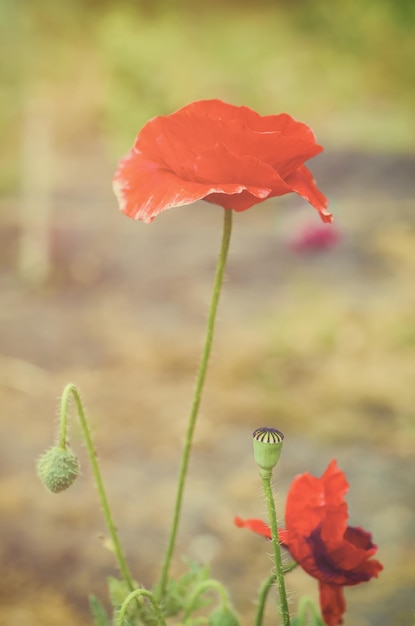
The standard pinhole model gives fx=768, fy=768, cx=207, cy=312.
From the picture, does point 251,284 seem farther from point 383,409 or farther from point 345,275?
point 383,409

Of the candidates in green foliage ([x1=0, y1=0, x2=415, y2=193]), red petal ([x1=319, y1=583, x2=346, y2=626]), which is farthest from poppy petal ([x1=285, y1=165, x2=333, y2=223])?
green foliage ([x1=0, y1=0, x2=415, y2=193])

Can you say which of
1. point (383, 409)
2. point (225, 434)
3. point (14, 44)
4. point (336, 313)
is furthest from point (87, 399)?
point (14, 44)

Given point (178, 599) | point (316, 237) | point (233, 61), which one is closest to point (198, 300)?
point (316, 237)

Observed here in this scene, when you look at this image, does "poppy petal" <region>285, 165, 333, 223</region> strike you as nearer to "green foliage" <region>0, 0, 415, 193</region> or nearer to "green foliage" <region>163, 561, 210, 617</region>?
"green foliage" <region>163, 561, 210, 617</region>

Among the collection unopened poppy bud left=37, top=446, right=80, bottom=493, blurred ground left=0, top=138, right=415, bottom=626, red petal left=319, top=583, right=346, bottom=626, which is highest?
blurred ground left=0, top=138, right=415, bottom=626

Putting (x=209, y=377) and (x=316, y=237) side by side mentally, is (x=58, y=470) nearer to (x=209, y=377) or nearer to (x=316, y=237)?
(x=209, y=377)
